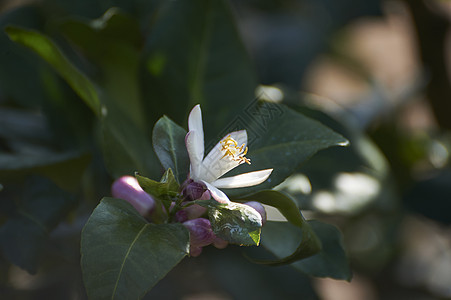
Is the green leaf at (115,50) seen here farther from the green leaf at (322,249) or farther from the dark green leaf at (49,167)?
the green leaf at (322,249)

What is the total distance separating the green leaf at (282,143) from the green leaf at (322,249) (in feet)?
0.27

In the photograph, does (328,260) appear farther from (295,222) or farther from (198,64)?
(198,64)

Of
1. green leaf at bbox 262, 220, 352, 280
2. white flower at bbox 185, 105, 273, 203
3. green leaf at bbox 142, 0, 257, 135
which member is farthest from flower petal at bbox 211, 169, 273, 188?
green leaf at bbox 142, 0, 257, 135

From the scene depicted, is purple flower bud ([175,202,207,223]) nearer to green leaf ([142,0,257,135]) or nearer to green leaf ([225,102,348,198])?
green leaf ([225,102,348,198])

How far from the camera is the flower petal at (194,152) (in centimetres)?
51

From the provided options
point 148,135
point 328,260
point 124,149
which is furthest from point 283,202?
point 148,135

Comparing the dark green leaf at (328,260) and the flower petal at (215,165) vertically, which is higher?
the flower petal at (215,165)

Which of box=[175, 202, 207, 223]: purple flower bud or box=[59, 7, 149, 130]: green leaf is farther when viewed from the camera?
box=[59, 7, 149, 130]: green leaf

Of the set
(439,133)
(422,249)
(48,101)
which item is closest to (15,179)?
(48,101)

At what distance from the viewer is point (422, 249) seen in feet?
6.09

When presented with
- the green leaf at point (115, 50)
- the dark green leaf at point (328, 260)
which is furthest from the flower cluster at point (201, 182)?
the green leaf at point (115, 50)

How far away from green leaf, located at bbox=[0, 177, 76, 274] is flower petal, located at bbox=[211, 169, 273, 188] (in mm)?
277

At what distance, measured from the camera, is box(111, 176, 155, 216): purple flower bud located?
57 centimetres

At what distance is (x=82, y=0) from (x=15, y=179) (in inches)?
15.4
